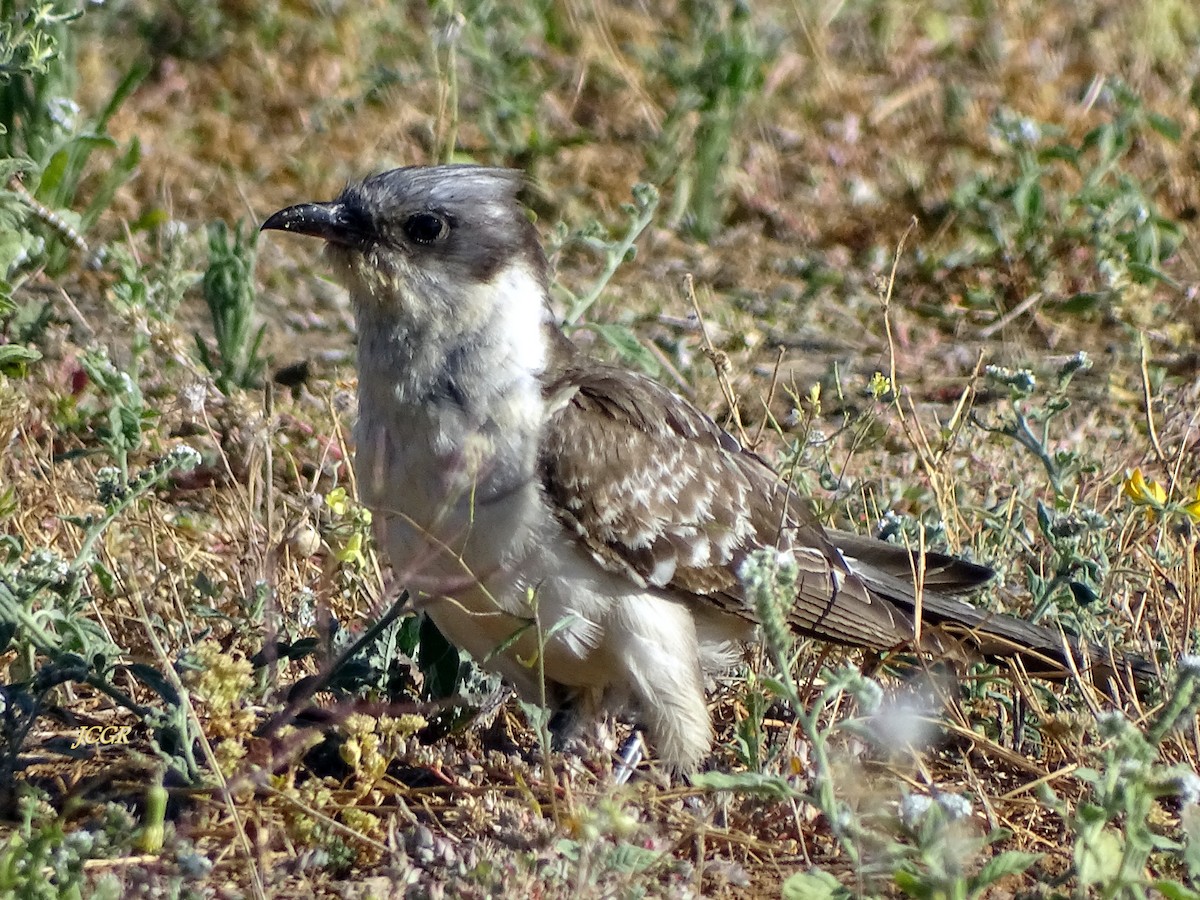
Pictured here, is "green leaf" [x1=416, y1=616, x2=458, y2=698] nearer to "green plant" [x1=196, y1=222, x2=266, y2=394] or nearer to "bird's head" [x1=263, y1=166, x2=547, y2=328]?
"bird's head" [x1=263, y1=166, x2=547, y2=328]

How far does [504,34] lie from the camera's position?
7891 millimetres

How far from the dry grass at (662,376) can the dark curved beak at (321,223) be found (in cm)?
47

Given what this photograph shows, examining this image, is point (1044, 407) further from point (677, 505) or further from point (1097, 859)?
point (1097, 859)

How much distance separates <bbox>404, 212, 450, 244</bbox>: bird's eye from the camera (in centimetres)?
436

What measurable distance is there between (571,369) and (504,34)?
396 centimetres

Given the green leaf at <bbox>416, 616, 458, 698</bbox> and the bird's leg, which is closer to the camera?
the bird's leg

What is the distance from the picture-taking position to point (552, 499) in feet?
13.1

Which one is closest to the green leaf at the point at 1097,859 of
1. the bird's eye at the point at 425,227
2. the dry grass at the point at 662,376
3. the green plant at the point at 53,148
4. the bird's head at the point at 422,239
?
the dry grass at the point at 662,376

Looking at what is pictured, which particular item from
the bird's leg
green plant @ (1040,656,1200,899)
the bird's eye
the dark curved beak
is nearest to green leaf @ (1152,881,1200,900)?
green plant @ (1040,656,1200,899)

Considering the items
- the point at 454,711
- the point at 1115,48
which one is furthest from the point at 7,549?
the point at 1115,48

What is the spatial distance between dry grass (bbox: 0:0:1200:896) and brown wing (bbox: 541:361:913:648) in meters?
0.17

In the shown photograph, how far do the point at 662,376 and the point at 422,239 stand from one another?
6.48ft

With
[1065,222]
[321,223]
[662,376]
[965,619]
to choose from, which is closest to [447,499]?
[321,223]

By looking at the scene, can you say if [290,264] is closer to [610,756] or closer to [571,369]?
[571,369]
